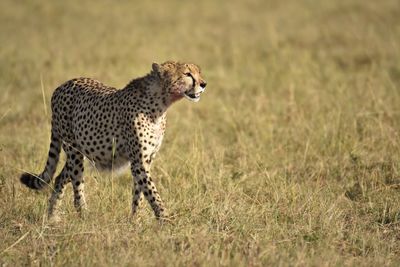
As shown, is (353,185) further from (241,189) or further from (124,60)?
(124,60)

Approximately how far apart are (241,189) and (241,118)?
196cm

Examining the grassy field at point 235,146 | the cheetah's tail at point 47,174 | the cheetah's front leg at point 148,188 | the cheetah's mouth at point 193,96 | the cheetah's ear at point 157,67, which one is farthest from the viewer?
the cheetah's tail at point 47,174

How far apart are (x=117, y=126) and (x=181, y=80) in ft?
1.74

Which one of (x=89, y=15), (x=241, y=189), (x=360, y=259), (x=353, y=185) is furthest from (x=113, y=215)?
(x=89, y=15)

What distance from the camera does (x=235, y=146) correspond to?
620 centimetres

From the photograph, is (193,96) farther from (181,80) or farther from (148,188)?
(148,188)

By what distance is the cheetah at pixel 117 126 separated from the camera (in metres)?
4.43

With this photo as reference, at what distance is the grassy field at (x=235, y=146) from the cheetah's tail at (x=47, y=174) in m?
0.10

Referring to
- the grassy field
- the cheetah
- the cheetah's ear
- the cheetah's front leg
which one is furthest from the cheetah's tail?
the cheetah's ear

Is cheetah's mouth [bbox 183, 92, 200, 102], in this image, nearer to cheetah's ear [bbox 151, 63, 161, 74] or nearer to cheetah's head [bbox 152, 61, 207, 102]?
cheetah's head [bbox 152, 61, 207, 102]

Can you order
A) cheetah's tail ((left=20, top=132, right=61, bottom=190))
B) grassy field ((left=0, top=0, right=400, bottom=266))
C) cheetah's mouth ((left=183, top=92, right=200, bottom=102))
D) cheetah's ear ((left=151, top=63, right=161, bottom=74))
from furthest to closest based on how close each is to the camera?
cheetah's tail ((left=20, top=132, right=61, bottom=190)) → cheetah's ear ((left=151, top=63, right=161, bottom=74)) → cheetah's mouth ((left=183, top=92, right=200, bottom=102)) → grassy field ((left=0, top=0, right=400, bottom=266))

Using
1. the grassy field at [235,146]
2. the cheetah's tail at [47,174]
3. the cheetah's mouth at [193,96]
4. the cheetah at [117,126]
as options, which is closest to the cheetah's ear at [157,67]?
the cheetah at [117,126]

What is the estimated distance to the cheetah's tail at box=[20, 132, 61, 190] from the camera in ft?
15.7

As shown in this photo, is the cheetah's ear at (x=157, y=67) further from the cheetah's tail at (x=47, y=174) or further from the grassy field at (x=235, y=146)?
the cheetah's tail at (x=47, y=174)
